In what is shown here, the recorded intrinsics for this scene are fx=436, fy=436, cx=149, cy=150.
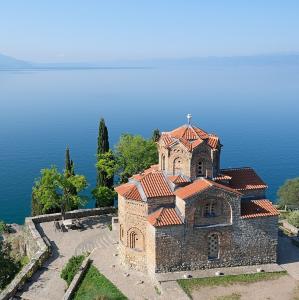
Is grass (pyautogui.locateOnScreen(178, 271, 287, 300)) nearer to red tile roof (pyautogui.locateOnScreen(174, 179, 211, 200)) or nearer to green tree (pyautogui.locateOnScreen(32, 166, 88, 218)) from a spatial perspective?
red tile roof (pyautogui.locateOnScreen(174, 179, 211, 200))

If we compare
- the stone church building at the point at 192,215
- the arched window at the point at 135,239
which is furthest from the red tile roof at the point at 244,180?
the arched window at the point at 135,239

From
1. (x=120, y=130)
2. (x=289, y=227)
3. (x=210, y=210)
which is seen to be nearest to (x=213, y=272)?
(x=210, y=210)

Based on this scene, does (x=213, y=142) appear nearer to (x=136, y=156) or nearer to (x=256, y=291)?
(x=256, y=291)

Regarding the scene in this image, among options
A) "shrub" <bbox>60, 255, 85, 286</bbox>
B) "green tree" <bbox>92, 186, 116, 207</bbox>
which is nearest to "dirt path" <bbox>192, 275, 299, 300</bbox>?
"shrub" <bbox>60, 255, 85, 286</bbox>

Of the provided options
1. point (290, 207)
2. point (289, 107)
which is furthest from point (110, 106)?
point (290, 207)

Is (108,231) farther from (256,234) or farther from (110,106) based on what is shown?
(110,106)

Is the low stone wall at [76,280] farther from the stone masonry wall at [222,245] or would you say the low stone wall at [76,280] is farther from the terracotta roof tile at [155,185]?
the terracotta roof tile at [155,185]
